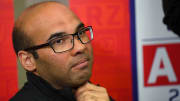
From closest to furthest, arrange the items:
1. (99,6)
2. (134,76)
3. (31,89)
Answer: (31,89)
(99,6)
(134,76)

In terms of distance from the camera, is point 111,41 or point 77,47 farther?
point 111,41

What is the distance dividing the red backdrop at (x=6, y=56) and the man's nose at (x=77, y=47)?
2.05ft

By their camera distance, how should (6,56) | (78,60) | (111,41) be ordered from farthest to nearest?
(111,41) → (6,56) → (78,60)

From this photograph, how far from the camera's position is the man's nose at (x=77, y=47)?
1.06 metres

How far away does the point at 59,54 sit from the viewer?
Answer: 3.52 feet

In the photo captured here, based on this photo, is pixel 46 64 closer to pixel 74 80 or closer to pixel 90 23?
pixel 74 80

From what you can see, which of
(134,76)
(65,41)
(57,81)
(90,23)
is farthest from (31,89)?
(134,76)

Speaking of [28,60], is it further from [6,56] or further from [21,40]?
[6,56]

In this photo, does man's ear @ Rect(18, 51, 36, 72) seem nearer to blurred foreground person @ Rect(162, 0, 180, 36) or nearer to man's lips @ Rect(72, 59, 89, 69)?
man's lips @ Rect(72, 59, 89, 69)

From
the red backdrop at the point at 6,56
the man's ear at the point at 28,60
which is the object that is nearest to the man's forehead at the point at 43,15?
the man's ear at the point at 28,60

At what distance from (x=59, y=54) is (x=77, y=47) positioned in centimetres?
8

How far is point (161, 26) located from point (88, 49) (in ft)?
2.49

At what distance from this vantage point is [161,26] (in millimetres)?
1688

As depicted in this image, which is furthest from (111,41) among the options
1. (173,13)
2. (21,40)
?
(21,40)
